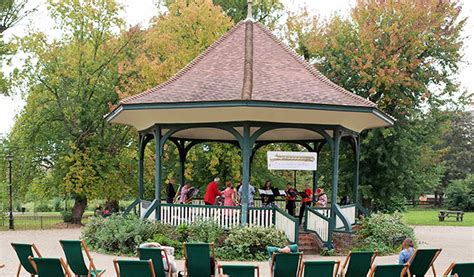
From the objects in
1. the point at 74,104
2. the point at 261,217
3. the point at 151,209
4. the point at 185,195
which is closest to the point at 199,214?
the point at 151,209

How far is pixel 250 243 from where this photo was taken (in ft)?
53.6

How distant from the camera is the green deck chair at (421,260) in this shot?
11.0 m

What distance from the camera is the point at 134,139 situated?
107 ft

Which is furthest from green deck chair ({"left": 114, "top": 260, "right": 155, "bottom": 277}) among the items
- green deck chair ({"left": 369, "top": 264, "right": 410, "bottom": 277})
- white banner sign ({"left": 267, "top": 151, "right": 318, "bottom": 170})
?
white banner sign ({"left": 267, "top": 151, "right": 318, "bottom": 170})

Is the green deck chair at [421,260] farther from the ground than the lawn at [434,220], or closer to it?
farther from the ground

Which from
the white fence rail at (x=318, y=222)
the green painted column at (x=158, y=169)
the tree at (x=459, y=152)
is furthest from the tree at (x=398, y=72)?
the tree at (x=459, y=152)

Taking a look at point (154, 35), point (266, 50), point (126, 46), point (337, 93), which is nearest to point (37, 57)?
point (126, 46)

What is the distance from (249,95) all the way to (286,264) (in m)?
7.49

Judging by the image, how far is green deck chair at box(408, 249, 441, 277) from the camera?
1099 cm

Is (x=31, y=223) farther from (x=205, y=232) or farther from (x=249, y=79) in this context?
(x=249, y=79)

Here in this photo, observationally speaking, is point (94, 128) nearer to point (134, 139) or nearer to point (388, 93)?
point (134, 139)

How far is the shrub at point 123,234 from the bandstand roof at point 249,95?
3.15m

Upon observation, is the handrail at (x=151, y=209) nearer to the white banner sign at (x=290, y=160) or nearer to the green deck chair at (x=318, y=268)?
the white banner sign at (x=290, y=160)

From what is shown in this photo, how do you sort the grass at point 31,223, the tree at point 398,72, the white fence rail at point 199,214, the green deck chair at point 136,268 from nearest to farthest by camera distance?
the green deck chair at point 136,268 → the white fence rail at point 199,214 → the tree at point 398,72 → the grass at point 31,223
